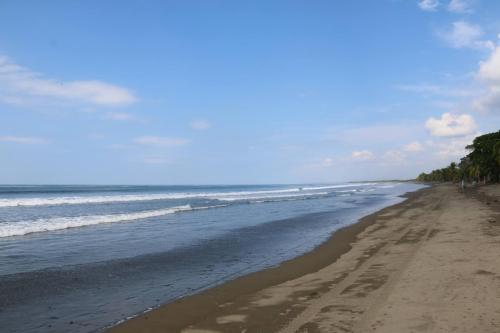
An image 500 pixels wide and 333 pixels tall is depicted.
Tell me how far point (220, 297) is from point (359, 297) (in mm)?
2700

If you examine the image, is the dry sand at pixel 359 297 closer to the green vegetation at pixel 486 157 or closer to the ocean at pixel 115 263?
the ocean at pixel 115 263

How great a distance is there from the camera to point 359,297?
7.81 meters

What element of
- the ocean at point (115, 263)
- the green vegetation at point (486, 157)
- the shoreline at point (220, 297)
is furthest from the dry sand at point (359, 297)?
the green vegetation at point (486, 157)

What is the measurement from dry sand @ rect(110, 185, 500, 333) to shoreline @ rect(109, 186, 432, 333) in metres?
0.02

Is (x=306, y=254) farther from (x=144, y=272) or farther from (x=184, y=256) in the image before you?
(x=144, y=272)

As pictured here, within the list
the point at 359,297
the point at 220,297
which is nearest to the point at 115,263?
the point at 220,297

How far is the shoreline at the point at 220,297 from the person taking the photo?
6.86 m

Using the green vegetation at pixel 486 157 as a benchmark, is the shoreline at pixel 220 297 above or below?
below

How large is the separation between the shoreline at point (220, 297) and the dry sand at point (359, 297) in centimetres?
2

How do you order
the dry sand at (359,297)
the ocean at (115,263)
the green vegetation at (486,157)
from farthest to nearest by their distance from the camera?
the green vegetation at (486,157)
the ocean at (115,263)
the dry sand at (359,297)

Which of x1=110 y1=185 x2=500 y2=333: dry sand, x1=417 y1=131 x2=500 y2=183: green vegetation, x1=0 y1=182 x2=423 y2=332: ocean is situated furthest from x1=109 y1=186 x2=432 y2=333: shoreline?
x1=417 y1=131 x2=500 y2=183: green vegetation

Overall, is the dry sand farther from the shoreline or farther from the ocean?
the ocean

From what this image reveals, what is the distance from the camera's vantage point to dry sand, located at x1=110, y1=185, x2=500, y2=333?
21.0 feet

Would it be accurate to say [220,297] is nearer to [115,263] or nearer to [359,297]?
[359,297]
